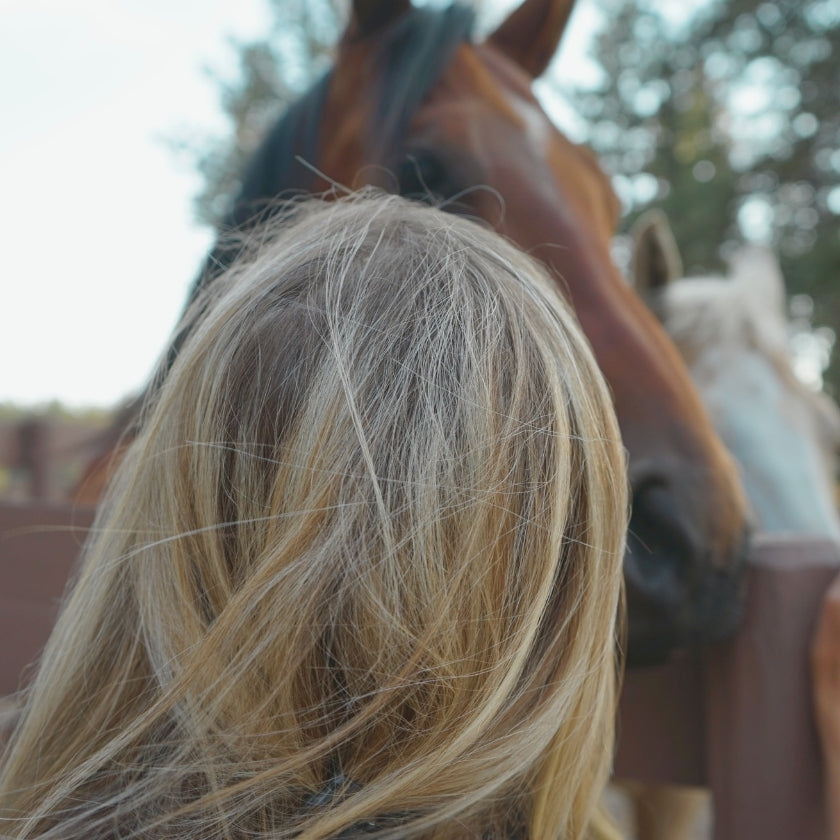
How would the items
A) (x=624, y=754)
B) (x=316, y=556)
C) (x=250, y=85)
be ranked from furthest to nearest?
(x=250, y=85)
(x=624, y=754)
(x=316, y=556)

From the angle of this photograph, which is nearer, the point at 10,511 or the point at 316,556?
the point at 316,556

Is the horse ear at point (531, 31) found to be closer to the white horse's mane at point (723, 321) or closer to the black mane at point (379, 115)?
the black mane at point (379, 115)

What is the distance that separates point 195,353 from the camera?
23.6 inches

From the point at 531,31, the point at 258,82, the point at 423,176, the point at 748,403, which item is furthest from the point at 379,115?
the point at 258,82

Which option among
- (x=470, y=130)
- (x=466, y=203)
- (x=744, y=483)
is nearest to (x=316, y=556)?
(x=466, y=203)

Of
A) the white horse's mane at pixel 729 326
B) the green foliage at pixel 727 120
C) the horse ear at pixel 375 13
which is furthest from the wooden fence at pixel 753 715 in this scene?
the green foliage at pixel 727 120

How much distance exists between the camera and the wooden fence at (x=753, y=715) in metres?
0.74

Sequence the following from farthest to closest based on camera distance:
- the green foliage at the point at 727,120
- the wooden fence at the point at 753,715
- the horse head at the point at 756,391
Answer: the green foliage at the point at 727,120 < the horse head at the point at 756,391 < the wooden fence at the point at 753,715

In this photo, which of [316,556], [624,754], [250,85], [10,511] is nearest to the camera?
[316,556]

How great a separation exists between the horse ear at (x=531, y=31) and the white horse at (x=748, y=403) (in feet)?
2.32

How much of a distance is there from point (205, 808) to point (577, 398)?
0.41 m

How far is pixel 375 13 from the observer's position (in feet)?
4.10

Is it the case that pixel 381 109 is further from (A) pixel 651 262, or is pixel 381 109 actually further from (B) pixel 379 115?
(A) pixel 651 262

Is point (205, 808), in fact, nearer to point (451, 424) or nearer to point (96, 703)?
point (96, 703)
